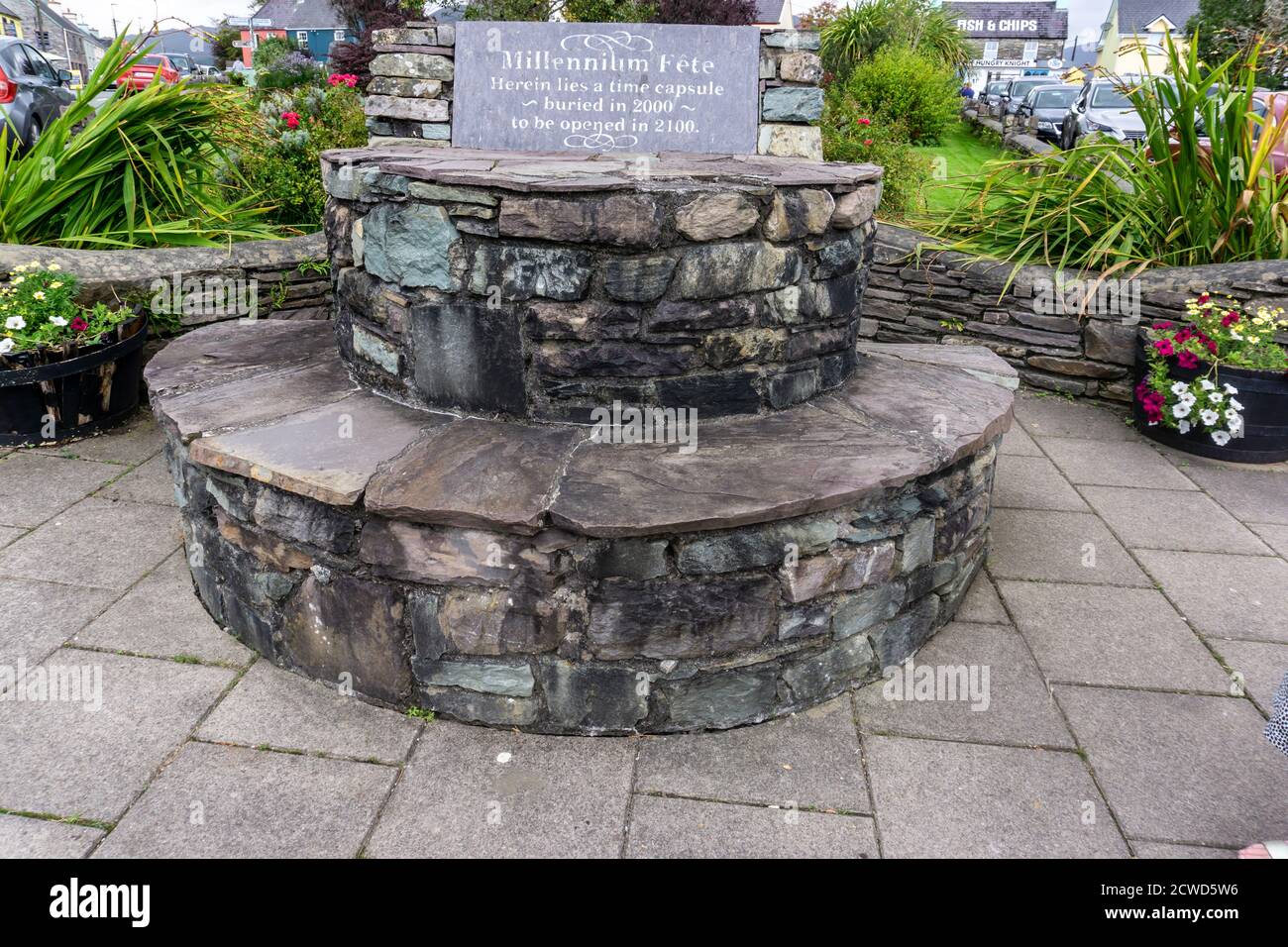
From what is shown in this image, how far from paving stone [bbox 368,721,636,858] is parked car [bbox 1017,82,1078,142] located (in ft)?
54.9

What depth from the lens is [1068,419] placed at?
5113mm

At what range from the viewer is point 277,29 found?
43375 millimetres

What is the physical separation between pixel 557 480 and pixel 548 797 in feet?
2.64

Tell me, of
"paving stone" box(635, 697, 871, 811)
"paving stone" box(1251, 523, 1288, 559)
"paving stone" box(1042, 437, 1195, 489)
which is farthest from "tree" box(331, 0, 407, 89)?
"paving stone" box(635, 697, 871, 811)

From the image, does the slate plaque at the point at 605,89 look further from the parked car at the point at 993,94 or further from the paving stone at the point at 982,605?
the parked car at the point at 993,94

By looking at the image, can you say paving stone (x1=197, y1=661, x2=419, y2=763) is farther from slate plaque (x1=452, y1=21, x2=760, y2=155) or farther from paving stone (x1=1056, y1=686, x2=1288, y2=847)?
slate plaque (x1=452, y1=21, x2=760, y2=155)

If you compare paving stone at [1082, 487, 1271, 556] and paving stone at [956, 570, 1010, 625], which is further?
paving stone at [1082, 487, 1271, 556]

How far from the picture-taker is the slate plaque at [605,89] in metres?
4.11

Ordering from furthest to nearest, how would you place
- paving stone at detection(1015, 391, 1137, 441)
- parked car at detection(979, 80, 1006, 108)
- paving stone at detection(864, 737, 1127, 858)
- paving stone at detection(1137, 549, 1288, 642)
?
1. parked car at detection(979, 80, 1006, 108)
2. paving stone at detection(1015, 391, 1137, 441)
3. paving stone at detection(1137, 549, 1288, 642)
4. paving stone at detection(864, 737, 1127, 858)

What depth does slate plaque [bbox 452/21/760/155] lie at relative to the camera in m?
4.11

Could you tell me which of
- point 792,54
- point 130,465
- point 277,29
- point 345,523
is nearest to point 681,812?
point 345,523

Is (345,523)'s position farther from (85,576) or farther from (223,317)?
(223,317)

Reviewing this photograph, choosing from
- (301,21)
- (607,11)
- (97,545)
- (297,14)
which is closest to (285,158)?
(97,545)

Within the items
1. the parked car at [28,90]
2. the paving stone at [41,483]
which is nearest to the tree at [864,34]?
the parked car at [28,90]
